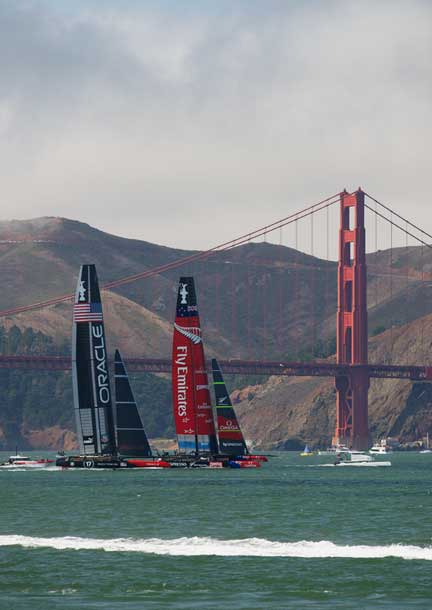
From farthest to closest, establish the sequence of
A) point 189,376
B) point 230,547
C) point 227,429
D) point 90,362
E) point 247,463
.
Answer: point 247,463 → point 227,429 → point 189,376 → point 90,362 → point 230,547

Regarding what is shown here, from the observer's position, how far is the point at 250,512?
6625cm

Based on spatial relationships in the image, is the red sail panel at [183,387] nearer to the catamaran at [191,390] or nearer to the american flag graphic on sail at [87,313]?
the catamaran at [191,390]

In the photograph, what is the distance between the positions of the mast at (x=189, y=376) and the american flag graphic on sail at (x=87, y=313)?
7854 millimetres

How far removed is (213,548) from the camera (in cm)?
4691

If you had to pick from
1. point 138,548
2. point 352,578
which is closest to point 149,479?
point 138,548

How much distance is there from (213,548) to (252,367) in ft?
401

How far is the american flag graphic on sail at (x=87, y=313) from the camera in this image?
94.4 m

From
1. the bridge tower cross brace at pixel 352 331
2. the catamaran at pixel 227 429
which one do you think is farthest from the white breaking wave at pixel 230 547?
the bridge tower cross brace at pixel 352 331

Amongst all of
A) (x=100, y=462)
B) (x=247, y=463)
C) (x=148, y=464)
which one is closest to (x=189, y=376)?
(x=148, y=464)

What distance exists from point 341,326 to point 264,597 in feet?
473

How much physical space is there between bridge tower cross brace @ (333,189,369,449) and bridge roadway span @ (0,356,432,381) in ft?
7.17

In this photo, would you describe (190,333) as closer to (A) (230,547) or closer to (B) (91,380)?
(B) (91,380)

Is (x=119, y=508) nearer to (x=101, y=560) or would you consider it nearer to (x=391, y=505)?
(x=391, y=505)

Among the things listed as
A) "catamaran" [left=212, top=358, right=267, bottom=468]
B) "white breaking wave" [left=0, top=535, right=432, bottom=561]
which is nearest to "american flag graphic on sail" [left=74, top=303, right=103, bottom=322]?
"catamaran" [left=212, top=358, right=267, bottom=468]
